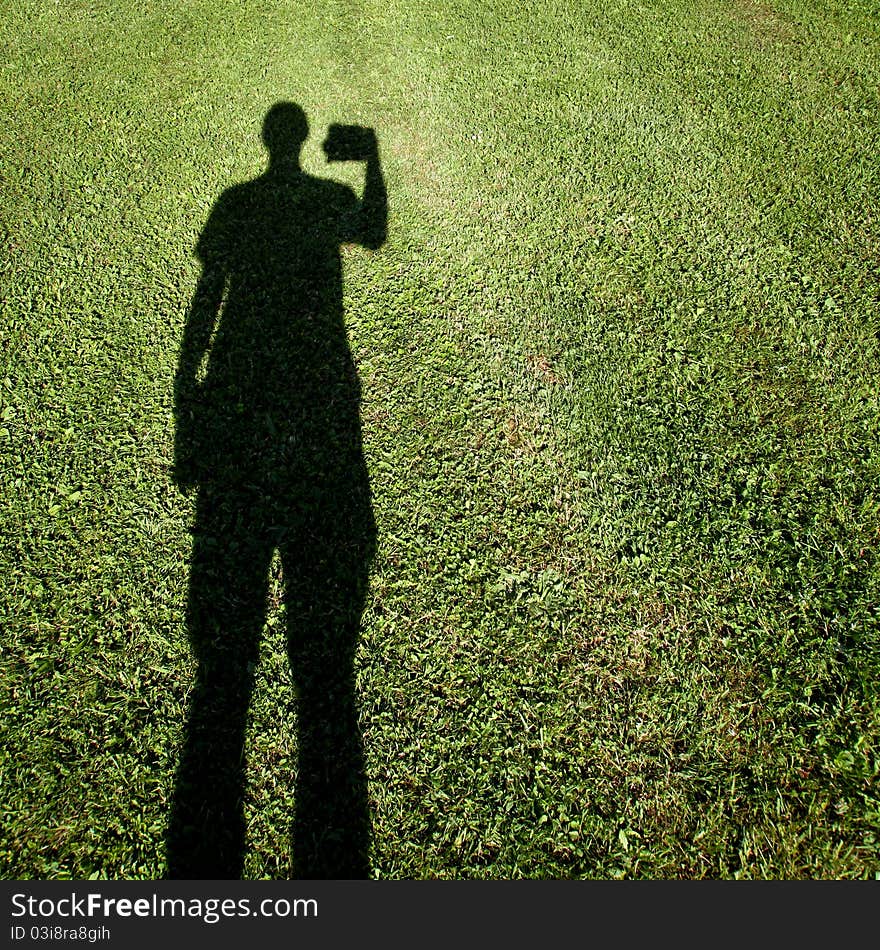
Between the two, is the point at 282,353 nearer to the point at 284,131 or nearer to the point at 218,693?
the point at 218,693

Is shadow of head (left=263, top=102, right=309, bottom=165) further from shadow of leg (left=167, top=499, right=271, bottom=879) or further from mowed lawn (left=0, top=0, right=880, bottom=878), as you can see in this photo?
shadow of leg (left=167, top=499, right=271, bottom=879)

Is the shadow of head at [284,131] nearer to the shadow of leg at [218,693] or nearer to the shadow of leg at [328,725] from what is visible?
the shadow of leg at [218,693]

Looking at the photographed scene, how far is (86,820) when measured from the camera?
2.94 m

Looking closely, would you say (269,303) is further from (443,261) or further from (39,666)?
(39,666)

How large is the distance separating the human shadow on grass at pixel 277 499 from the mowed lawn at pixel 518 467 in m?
0.10

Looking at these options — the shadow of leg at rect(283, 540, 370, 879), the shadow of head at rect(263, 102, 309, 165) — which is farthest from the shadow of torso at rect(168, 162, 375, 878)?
the shadow of head at rect(263, 102, 309, 165)

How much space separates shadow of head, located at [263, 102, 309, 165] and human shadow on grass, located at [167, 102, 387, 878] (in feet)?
1.34

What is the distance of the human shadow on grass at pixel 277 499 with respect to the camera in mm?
2977

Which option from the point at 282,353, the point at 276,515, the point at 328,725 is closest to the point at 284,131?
the point at 282,353

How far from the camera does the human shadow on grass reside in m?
2.98

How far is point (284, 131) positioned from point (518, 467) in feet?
16.7

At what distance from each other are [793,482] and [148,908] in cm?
435

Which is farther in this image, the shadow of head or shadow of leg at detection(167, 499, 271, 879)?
the shadow of head

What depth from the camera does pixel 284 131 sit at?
6.66 meters
